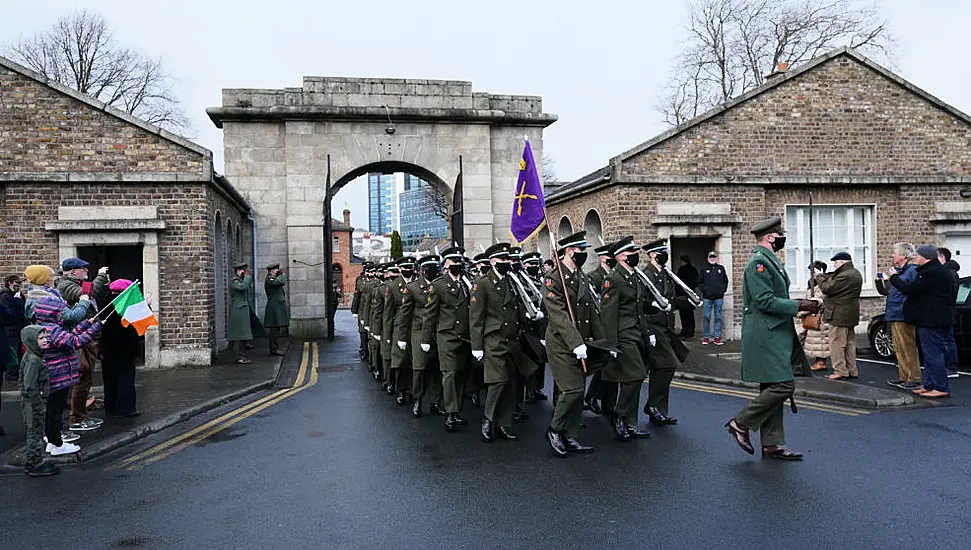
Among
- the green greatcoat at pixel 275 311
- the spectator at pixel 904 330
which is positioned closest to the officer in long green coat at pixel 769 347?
the spectator at pixel 904 330

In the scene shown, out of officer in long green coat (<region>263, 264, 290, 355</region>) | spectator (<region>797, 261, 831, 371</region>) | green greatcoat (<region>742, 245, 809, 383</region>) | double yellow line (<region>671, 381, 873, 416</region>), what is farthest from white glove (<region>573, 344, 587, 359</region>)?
officer in long green coat (<region>263, 264, 290, 355</region>)

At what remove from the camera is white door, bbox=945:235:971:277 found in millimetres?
17859

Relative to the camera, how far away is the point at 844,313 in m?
10.8

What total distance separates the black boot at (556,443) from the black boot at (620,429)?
0.73 metres

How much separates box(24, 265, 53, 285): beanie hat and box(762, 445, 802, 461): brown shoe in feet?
22.4

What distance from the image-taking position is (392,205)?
192m

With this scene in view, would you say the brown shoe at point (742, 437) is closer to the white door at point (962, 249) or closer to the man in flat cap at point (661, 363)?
the man in flat cap at point (661, 363)

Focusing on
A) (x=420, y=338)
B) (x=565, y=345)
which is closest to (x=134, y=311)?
(x=420, y=338)

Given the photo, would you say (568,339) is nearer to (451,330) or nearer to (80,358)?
(451,330)

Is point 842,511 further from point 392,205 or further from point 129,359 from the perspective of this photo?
point 392,205

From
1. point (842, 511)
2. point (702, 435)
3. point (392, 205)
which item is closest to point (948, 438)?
point (702, 435)

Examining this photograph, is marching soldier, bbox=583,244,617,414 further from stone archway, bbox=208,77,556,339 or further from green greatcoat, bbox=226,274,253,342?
stone archway, bbox=208,77,556,339

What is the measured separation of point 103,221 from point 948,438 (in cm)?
1322

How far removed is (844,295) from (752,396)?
2.42 metres
